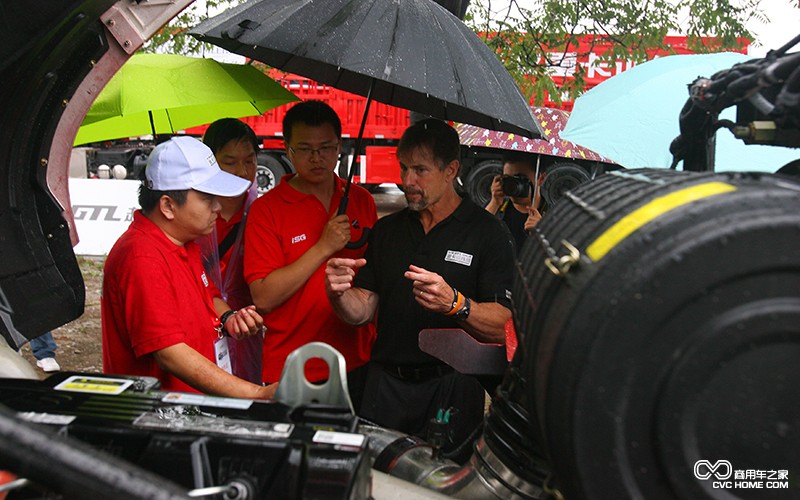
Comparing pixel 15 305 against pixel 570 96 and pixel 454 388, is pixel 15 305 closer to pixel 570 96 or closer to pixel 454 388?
pixel 454 388

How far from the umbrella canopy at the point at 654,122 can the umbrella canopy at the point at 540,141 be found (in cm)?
133

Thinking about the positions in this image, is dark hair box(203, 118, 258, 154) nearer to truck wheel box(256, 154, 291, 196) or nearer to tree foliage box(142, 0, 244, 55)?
tree foliage box(142, 0, 244, 55)

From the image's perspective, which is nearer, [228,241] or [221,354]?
[221,354]

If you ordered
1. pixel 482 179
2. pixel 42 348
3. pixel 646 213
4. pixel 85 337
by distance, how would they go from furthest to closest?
pixel 482 179, pixel 85 337, pixel 42 348, pixel 646 213

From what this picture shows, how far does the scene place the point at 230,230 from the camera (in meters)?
3.58

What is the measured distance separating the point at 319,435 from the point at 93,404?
50 centimetres

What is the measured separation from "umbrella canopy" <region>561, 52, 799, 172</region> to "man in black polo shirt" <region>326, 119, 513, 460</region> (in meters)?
1.76

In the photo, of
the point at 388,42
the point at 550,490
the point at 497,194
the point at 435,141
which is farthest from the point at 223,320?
the point at 497,194

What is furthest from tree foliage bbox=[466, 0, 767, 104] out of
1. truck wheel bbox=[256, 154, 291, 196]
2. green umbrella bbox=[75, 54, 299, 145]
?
→ truck wheel bbox=[256, 154, 291, 196]

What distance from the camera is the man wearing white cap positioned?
7.50 feet

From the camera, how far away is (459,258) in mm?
3004

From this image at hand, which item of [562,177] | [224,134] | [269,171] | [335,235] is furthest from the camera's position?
[269,171]

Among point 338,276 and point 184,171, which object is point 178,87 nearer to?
point 184,171

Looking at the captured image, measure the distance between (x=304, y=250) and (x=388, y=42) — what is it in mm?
1090
